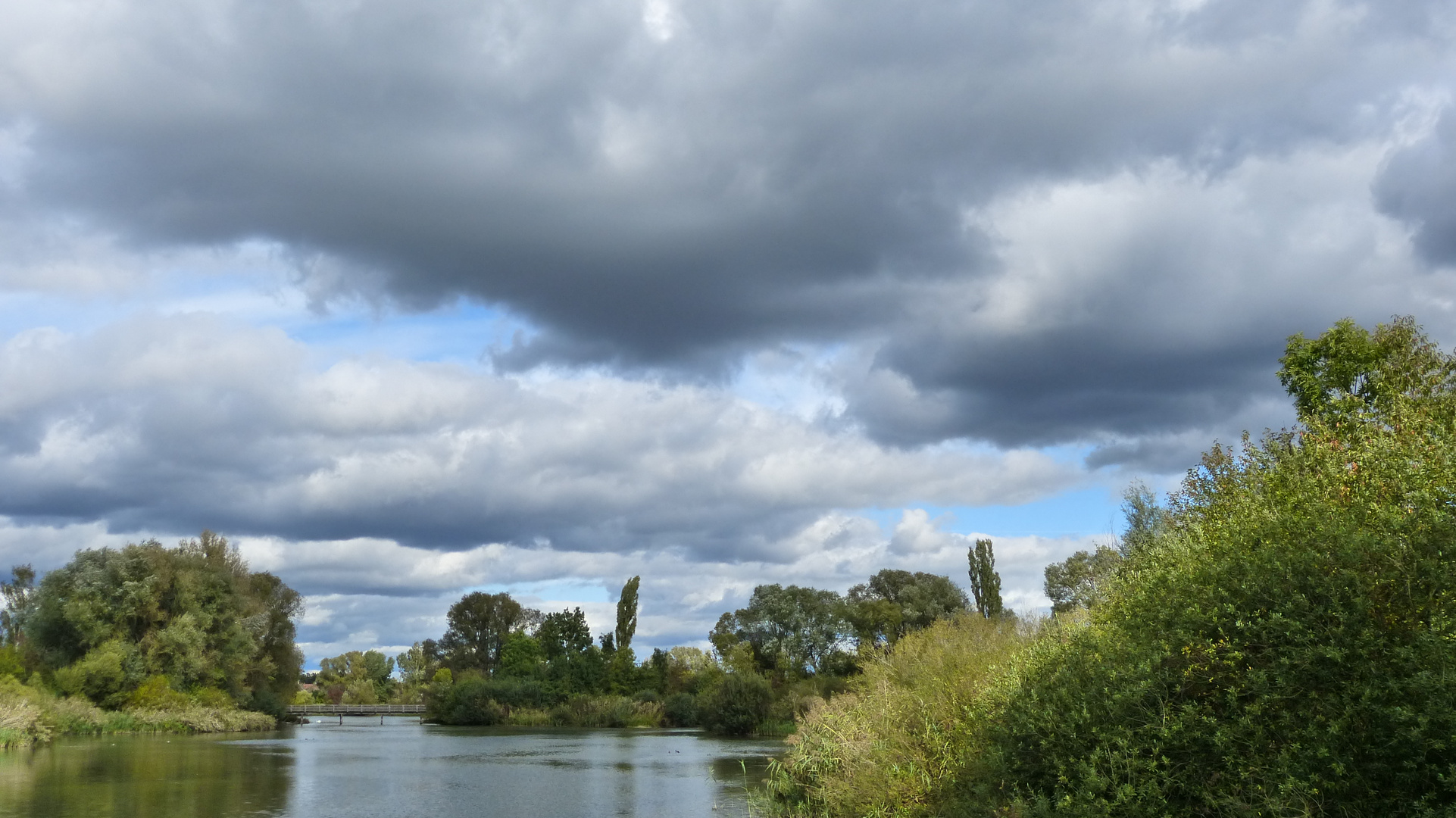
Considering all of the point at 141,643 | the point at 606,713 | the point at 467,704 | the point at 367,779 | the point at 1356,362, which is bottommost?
the point at 606,713

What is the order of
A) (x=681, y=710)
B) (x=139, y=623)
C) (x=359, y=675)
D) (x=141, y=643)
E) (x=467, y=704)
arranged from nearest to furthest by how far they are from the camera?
1. (x=141, y=643)
2. (x=139, y=623)
3. (x=681, y=710)
4. (x=467, y=704)
5. (x=359, y=675)

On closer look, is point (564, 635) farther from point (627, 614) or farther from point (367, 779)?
point (367, 779)

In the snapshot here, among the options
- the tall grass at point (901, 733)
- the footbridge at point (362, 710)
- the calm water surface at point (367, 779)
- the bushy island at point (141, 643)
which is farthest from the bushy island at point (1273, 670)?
the footbridge at point (362, 710)

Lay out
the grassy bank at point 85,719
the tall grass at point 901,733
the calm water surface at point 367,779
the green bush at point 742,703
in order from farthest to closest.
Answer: the green bush at point 742,703 < the grassy bank at point 85,719 < the calm water surface at point 367,779 < the tall grass at point 901,733

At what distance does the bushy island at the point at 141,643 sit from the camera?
55312 mm

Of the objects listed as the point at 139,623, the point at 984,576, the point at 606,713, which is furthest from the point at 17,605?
the point at 984,576

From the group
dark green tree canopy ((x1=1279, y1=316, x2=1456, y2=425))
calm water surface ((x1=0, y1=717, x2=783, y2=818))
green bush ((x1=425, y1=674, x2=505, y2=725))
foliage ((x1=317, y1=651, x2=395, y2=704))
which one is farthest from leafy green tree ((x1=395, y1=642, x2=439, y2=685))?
dark green tree canopy ((x1=1279, y1=316, x2=1456, y2=425))

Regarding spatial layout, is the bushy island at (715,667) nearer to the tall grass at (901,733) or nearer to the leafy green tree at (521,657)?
the leafy green tree at (521,657)

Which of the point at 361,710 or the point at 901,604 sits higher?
the point at 901,604

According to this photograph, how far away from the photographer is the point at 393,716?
118 m

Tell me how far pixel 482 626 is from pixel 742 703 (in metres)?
63.5

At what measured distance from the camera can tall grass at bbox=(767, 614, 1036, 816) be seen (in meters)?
15.0

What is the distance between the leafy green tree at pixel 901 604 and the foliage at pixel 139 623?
146ft

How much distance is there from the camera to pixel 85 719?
5153 centimetres
